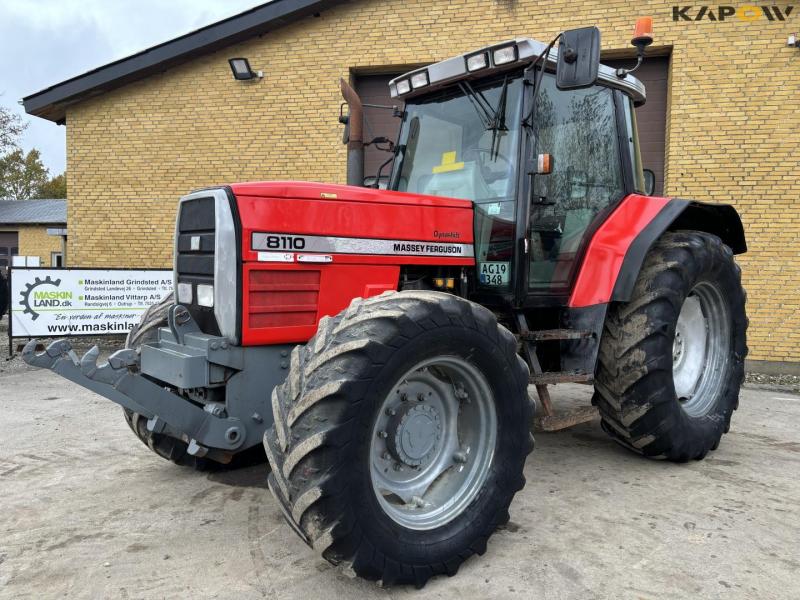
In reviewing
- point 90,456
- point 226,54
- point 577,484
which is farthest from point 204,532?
point 226,54

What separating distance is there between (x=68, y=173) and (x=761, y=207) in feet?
34.6

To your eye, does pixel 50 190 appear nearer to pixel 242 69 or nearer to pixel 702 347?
pixel 242 69

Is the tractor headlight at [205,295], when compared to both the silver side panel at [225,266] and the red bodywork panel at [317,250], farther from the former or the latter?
the red bodywork panel at [317,250]

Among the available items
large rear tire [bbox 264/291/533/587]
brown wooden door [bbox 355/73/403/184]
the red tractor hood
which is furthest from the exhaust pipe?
brown wooden door [bbox 355/73/403/184]

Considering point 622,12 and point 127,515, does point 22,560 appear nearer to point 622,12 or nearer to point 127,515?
point 127,515

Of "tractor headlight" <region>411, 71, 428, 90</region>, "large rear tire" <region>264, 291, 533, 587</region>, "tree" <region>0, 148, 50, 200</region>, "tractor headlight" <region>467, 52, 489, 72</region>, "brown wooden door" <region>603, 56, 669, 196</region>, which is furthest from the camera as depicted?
"tree" <region>0, 148, 50, 200</region>

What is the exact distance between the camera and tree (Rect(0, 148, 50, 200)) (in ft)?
137

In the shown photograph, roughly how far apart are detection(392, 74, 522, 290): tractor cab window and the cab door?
142mm

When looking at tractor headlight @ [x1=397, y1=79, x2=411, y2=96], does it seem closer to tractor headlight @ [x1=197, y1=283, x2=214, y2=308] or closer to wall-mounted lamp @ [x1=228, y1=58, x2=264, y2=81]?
tractor headlight @ [x1=197, y1=283, x2=214, y2=308]

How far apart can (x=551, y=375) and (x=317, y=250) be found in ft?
5.13

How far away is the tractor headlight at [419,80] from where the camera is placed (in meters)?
3.93

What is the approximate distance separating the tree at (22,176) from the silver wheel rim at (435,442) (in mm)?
46941

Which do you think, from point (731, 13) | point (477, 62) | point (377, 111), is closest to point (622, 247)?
point (477, 62)

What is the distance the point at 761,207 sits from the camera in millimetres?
8164
